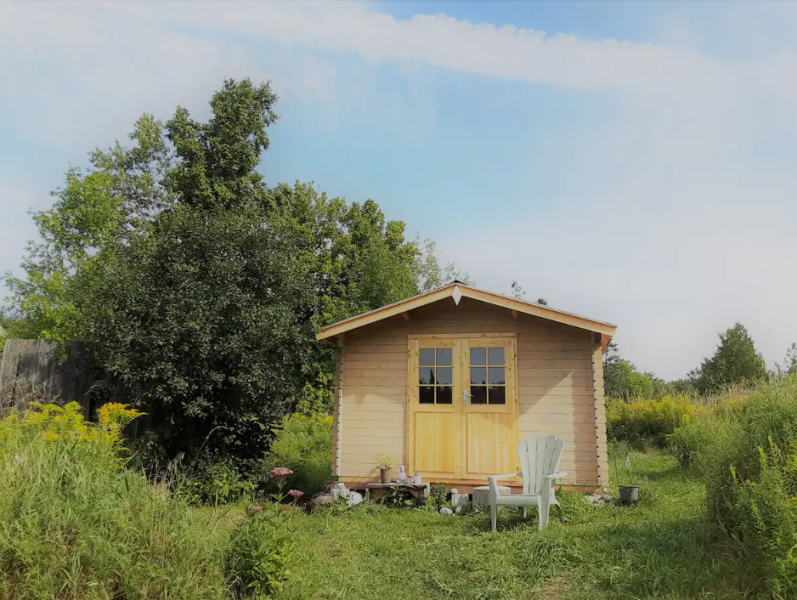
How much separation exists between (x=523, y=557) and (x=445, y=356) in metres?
3.62

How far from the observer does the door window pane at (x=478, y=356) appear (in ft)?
25.8

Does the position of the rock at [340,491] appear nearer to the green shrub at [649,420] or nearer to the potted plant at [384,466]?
the potted plant at [384,466]

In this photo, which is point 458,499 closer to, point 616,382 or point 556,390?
point 556,390

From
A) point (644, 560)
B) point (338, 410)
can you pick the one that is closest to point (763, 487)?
point (644, 560)

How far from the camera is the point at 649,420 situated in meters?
12.5

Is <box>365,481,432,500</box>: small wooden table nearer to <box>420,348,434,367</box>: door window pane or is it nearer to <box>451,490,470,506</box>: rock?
<box>451,490,470,506</box>: rock

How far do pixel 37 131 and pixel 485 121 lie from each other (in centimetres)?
618

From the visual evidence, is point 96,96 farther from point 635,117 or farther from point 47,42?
point 635,117

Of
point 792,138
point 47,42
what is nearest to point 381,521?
point 792,138

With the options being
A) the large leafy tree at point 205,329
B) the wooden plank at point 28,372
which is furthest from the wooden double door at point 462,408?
the wooden plank at point 28,372

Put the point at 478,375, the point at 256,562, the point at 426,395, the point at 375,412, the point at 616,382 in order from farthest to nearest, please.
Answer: the point at 616,382
the point at 375,412
the point at 426,395
the point at 478,375
the point at 256,562

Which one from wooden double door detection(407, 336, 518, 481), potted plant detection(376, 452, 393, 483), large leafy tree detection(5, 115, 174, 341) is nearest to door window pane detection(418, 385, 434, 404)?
wooden double door detection(407, 336, 518, 481)

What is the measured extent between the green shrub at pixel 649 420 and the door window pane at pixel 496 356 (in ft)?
18.6

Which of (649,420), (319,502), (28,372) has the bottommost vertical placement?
(319,502)
